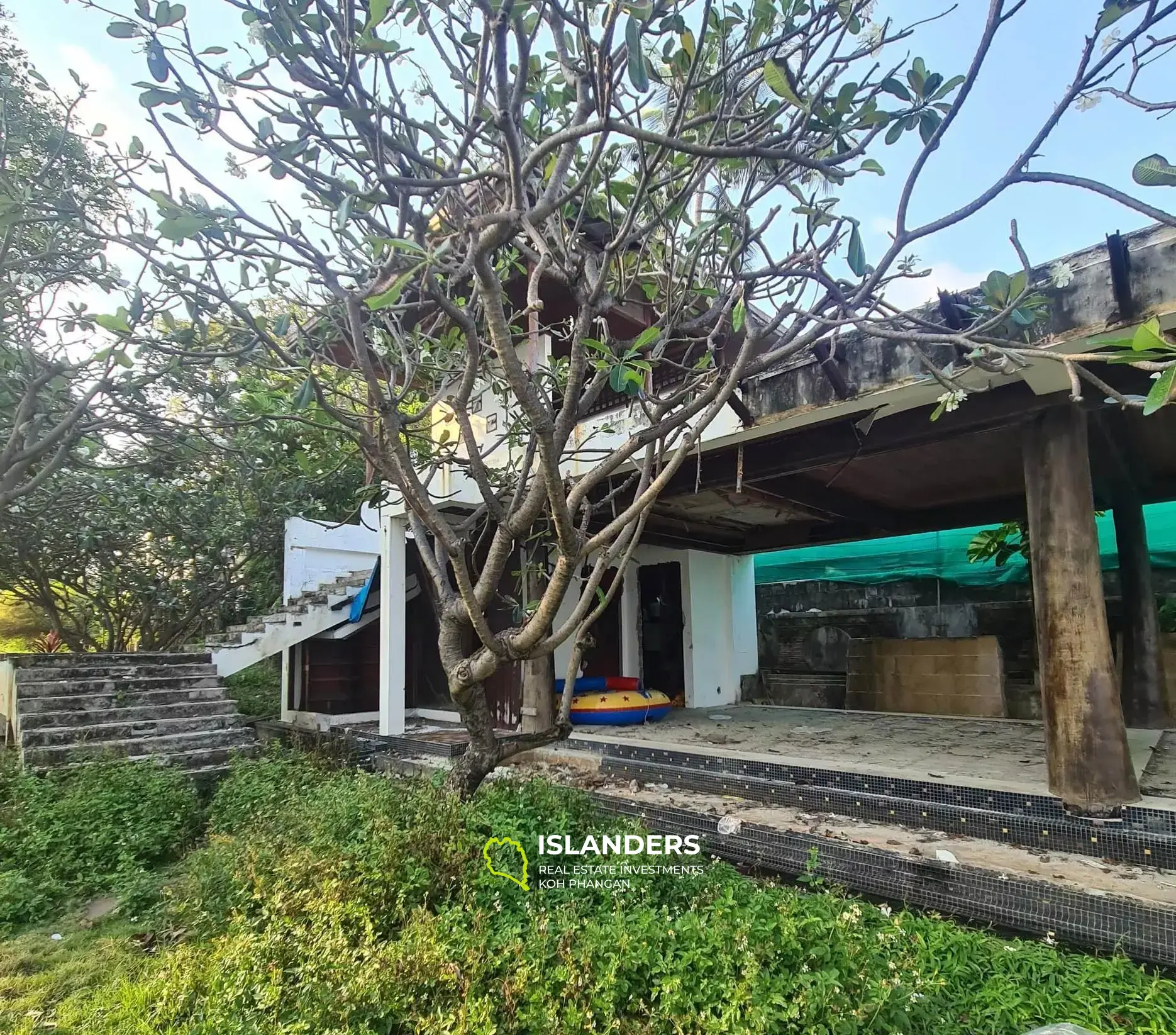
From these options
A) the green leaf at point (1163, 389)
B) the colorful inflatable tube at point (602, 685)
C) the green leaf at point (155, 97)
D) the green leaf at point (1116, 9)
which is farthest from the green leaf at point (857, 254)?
the colorful inflatable tube at point (602, 685)

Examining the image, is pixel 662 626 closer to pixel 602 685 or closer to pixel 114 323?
pixel 602 685

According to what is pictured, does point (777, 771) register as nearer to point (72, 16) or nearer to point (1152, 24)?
point (1152, 24)

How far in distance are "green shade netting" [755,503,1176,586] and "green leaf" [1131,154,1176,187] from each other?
644 centimetres

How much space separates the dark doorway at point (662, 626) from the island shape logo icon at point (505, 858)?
567 cm

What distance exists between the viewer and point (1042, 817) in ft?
12.2

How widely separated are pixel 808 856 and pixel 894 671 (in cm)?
513

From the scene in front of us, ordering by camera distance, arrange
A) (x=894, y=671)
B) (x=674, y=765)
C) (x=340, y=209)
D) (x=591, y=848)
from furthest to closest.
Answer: (x=894, y=671) → (x=674, y=765) → (x=591, y=848) → (x=340, y=209)

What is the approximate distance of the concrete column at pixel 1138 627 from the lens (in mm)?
6430

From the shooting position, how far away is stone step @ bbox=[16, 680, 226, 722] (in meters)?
6.95

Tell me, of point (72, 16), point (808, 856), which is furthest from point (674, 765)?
point (72, 16)

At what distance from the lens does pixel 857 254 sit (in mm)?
2719

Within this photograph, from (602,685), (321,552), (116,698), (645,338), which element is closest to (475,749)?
(645,338)

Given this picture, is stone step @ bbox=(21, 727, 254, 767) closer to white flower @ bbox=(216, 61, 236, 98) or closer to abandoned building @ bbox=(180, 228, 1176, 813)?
abandoned building @ bbox=(180, 228, 1176, 813)

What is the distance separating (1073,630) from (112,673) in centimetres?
Result: 927
